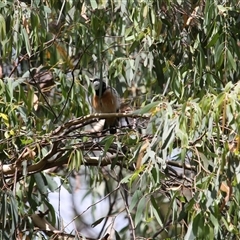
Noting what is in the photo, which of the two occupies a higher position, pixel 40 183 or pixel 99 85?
pixel 99 85

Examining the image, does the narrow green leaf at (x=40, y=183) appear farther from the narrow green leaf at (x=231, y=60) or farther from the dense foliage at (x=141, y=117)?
the narrow green leaf at (x=231, y=60)

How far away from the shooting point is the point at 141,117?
3.75m

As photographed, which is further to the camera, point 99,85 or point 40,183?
point 99,85

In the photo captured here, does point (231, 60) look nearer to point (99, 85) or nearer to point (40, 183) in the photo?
point (99, 85)

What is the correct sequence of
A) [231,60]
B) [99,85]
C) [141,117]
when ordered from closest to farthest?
1. [231,60]
2. [141,117]
3. [99,85]

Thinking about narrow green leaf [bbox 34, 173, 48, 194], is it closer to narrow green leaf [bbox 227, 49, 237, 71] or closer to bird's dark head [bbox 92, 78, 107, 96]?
bird's dark head [bbox 92, 78, 107, 96]

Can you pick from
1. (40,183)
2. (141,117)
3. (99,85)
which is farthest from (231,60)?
(40,183)

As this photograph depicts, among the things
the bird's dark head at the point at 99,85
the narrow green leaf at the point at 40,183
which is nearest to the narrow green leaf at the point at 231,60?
the bird's dark head at the point at 99,85

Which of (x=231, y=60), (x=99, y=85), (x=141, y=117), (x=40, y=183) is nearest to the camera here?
(x=231, y=60)

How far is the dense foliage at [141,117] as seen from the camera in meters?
3.00

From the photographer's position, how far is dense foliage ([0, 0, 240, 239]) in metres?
3.00

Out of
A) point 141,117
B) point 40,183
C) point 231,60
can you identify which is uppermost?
point 231,60

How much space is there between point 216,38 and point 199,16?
478mm

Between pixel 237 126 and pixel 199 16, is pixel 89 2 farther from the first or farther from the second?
pixel 237 126
